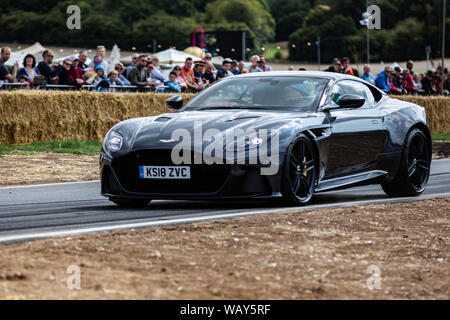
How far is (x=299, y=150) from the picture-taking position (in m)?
9.27

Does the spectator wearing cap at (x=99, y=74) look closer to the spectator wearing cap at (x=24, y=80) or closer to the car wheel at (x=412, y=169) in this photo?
the spectator wearing cap at (x=24, y=80)

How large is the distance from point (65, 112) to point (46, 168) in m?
3.72

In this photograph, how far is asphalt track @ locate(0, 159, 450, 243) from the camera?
24.9ft

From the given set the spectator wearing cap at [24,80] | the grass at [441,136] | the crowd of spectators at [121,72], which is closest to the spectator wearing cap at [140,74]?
the crowd of spectators at [121,72]

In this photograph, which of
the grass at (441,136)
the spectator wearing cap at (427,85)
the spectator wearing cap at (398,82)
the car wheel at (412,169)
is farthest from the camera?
the spectator wearing cap at (427,85)

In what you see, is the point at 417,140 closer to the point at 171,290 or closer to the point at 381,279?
the point at 381,279

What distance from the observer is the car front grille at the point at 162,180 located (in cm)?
887

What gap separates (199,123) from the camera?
363 inches

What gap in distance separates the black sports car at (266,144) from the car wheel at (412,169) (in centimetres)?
2

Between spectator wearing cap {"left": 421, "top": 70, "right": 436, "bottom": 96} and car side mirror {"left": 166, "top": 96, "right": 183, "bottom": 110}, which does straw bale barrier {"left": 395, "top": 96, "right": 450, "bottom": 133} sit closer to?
spectator wearing cap {"left": 421, "top": 70, "right": 436, "bottom": 96}

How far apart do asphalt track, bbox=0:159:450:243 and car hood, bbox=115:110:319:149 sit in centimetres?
68

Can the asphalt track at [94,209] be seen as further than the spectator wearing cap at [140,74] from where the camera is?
No

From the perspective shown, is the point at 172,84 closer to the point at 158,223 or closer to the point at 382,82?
the point at 382,82

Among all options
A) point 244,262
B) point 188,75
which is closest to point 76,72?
point 188,75
